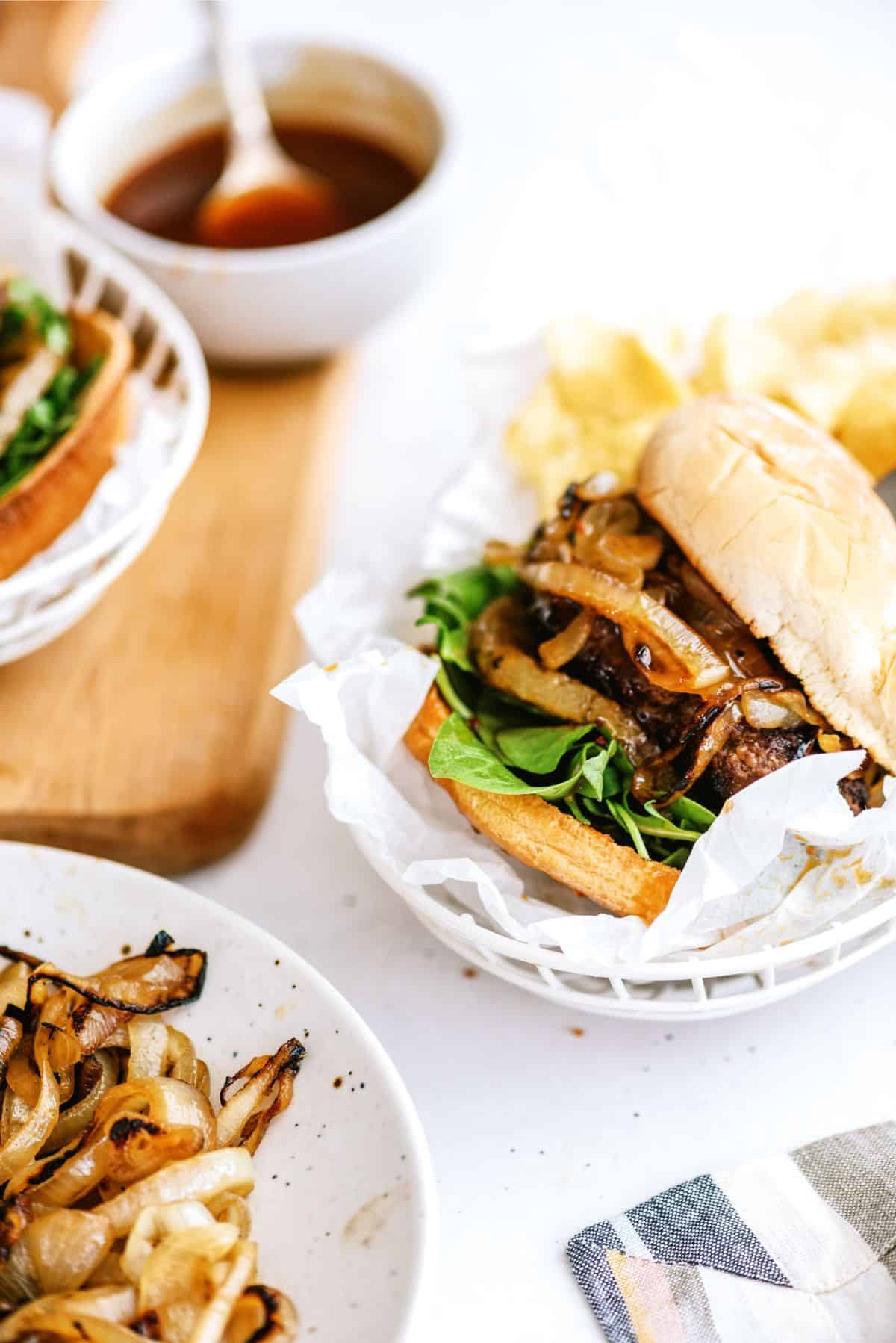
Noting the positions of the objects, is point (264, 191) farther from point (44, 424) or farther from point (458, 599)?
point (458, 599)

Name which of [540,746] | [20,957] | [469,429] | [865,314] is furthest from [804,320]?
[20,957]

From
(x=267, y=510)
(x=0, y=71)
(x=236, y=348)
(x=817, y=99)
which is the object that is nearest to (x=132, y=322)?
(x=236, y=348)

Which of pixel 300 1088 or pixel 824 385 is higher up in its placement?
pixel 824 385

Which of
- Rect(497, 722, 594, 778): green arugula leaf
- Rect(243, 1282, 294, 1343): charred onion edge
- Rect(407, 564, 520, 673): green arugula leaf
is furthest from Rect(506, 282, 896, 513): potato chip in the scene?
Rect(243, 1282, 294, 1343): charred onion edge

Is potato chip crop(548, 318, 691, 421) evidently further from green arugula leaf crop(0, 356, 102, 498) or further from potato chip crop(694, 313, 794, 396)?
green arugula leaf crop(0, 356, 102, 498)

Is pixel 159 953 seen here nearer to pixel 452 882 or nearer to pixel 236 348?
pixel 452 882

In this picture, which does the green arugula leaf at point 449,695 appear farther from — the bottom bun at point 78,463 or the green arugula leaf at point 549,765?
the bottom bun at point 78,463

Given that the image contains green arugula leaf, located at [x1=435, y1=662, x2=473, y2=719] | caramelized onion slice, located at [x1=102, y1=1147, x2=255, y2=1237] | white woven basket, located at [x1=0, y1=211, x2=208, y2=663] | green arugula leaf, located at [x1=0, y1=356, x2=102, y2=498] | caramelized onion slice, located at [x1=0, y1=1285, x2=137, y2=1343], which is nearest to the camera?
caramelized onion slice, located at [x1=0, y1=1285, x2=137, y2=1343]
